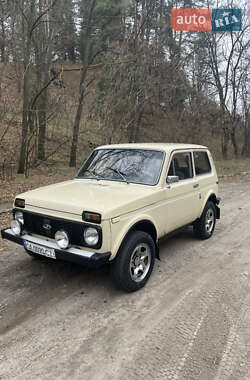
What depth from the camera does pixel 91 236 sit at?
336 cm

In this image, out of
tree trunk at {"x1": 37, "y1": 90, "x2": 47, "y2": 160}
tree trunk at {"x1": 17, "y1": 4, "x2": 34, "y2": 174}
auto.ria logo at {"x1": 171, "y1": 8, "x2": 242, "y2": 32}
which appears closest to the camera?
tree trunk at {"x1": 17, "y1": 4, "x2": 34, "y2": 174}

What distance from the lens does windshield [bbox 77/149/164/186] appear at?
173 inches

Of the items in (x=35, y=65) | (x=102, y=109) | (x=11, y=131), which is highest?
(x=35, y=65)

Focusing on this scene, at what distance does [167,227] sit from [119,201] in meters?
1.21

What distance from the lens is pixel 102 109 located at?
13203 mm

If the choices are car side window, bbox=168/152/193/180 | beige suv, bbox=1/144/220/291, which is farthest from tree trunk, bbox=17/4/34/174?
car side window, bbox=168/152/193/180

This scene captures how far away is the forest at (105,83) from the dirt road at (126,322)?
7.78 m

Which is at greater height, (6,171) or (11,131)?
(11,131)

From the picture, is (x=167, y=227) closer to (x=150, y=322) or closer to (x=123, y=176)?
(x=123, y=176)

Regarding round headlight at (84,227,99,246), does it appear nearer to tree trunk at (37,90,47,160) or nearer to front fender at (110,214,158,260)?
front fender at (110,214,158,260)

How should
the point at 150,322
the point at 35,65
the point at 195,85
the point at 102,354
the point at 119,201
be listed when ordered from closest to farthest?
1. the point at 102,354
2. the point at 150,322
3. the point at 119,201
4. the point at 35,65
5. the point at 195,85

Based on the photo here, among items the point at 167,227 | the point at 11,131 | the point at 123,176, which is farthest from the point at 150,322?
the point at 11,131

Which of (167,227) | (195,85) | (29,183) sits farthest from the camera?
(195,85)

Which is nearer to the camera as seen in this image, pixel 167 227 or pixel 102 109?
pixel 167 227
